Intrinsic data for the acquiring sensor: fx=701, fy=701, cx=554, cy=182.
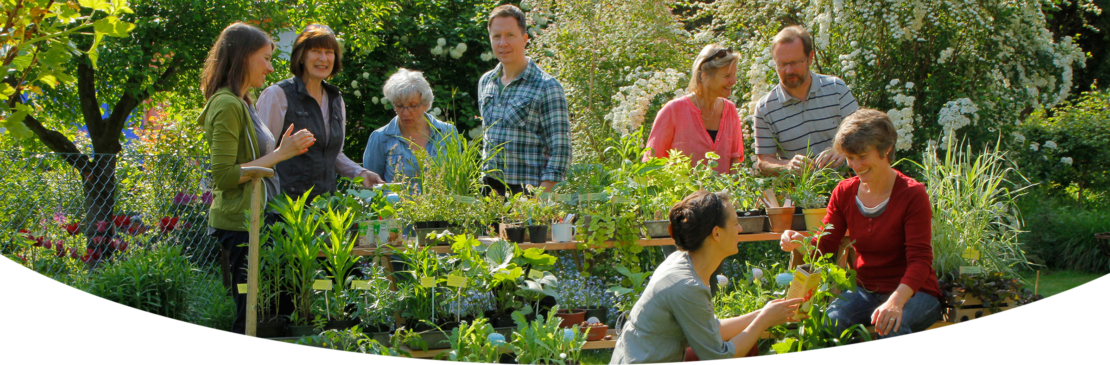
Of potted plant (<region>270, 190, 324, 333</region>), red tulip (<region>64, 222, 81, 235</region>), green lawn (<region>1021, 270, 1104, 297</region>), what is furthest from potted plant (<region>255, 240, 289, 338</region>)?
green lawn (<region>1021, 270, 1104, 297</region>)

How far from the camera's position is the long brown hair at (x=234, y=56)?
239cm

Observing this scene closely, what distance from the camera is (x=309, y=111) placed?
284cm

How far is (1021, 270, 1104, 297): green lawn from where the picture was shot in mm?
4792

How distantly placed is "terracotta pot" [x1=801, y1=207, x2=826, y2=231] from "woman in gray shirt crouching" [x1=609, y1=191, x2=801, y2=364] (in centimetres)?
90

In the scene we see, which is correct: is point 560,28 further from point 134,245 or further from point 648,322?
point 648,322

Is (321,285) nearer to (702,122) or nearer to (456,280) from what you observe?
(456,280)

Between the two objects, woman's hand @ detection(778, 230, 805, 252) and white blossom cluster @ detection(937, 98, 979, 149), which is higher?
white blossom cluster @ detection(937, 98, 979, 149)

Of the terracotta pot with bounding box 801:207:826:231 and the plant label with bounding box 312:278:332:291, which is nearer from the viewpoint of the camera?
the plant label with bounding box 312:278:332:291

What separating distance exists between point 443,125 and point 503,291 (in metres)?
1.21

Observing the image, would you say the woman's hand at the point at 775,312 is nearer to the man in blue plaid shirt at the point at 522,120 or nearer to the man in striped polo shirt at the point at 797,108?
the man in striped polo shirt at the point at 797,108

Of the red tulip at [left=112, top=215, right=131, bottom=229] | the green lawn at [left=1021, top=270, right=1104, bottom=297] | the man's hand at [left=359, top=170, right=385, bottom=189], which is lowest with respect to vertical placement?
the green lawn at [left=1021, top=270, right=1104, bottom=297]

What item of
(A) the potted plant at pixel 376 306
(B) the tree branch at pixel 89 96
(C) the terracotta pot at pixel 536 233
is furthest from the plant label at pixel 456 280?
(B) the tree branch at pixel 89 96

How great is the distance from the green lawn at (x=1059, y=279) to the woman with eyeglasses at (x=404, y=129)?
13.5 feet

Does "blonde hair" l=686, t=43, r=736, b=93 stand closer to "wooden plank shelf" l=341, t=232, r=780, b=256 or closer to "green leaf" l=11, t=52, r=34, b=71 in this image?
"wooden plank shelf" l=341, t=232, r=780, b=256
